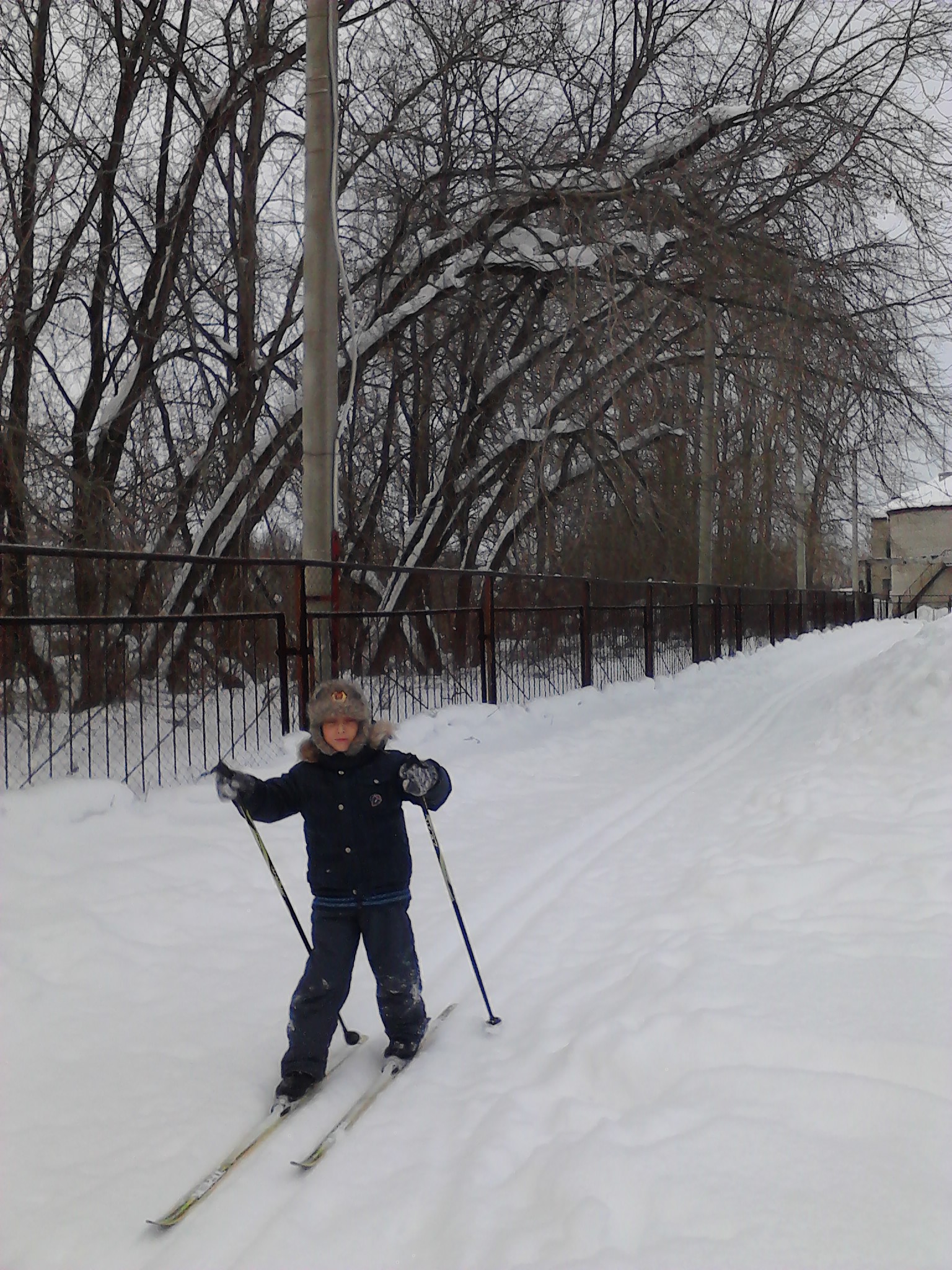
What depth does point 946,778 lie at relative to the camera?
252 inches

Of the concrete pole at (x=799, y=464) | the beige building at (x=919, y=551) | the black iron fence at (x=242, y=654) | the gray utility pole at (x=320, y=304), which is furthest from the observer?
the beige building at (x=919, y=551)

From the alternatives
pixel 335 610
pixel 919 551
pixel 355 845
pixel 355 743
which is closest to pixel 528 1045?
pixel 355 845

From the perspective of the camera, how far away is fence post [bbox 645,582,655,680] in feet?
46.9

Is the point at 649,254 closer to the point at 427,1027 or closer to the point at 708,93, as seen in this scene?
the point at 708,93

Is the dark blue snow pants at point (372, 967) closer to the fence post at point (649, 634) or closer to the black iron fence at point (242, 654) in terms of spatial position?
the black iron fence at point (242, 654)

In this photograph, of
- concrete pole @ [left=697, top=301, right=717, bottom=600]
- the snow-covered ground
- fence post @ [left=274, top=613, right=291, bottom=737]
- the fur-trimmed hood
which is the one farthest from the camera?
concrete pole @ [left=697, top=301, right=717, bottom=600]

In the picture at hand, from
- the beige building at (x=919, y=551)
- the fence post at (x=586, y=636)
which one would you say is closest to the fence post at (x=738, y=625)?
the fence post at (x=586, y=636)

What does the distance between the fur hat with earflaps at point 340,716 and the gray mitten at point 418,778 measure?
0.14 metres

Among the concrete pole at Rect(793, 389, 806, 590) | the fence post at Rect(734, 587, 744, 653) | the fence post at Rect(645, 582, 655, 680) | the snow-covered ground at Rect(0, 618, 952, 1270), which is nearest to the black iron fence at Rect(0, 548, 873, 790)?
the snow-covered ground at Rect(0, 618, 952, 1270)

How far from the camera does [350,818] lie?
3.58 m

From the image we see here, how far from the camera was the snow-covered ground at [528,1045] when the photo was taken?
8.32ft

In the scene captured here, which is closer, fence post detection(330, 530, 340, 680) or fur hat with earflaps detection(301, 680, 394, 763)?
fur hat with earflaps detection(301, 680, 394, 763)

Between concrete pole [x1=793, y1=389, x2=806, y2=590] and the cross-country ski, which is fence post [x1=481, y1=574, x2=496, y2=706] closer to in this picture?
concrete pole [x1=793, y1=389, x2=806, y2=590]

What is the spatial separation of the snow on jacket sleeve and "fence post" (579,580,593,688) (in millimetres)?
8443
